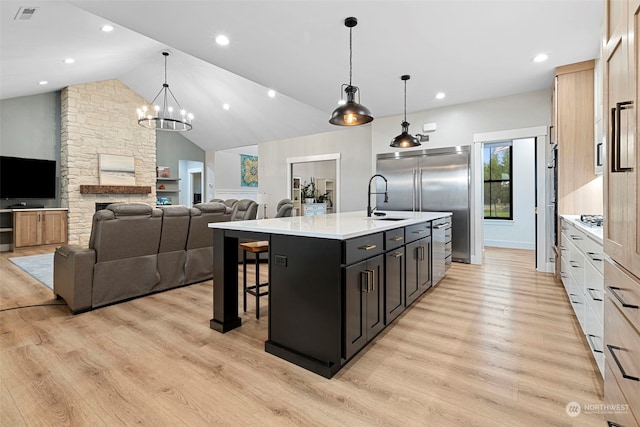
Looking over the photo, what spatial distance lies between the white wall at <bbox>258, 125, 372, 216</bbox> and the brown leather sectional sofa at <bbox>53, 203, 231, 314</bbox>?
13.6ft

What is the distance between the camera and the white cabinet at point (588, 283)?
75.4 inches

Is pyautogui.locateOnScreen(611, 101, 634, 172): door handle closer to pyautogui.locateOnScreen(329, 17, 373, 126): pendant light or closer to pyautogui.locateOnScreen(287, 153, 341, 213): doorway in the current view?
pyautogui.locateOnScreen(329, 17, 373, 126): pendant light

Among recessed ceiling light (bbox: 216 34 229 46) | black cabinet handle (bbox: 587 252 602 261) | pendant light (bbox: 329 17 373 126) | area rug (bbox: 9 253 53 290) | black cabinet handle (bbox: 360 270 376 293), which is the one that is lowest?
area rug (bbox: 9 253 53 290)

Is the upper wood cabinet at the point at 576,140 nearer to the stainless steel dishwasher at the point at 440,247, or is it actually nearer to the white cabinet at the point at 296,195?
the stainless steel dishwasher at the point at 440,247

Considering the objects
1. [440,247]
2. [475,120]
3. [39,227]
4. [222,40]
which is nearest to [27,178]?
[39,227]

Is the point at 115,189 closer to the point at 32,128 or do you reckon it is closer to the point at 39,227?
the point at 39,227

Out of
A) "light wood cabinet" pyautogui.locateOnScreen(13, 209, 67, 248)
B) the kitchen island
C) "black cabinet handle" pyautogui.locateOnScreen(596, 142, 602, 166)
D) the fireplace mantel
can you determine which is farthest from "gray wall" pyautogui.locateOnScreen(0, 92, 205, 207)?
"black cabinet handle" pyautogui.locateOnScreen(596, 142, 602, 166)

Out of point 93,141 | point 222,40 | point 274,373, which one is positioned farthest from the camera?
point 93,141

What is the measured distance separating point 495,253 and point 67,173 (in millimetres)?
9877

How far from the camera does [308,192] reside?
416 inches

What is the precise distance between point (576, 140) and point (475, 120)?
1775mm

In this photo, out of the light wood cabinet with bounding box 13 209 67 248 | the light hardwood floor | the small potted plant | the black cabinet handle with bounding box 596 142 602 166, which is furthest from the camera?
the small potted plant

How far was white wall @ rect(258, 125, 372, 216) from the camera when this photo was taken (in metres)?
7.48

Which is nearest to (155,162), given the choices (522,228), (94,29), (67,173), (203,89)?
(67,173)
